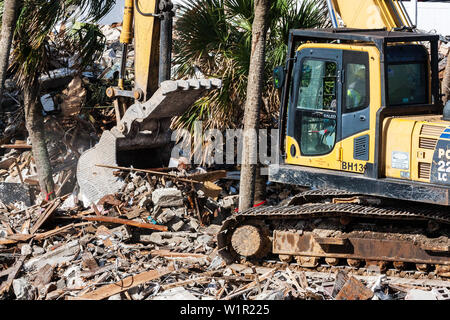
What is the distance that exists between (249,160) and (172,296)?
10.8 ft

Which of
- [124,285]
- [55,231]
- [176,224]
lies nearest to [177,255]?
[176,224]

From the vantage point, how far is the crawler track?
8.70m

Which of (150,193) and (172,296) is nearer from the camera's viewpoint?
(172,296)

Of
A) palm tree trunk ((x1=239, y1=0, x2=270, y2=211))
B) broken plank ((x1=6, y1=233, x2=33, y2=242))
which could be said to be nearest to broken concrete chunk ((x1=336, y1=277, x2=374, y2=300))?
palm tree trunk ((x1=239, y1=0, x2=270, y2=211))

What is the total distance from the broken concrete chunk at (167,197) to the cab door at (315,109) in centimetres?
274

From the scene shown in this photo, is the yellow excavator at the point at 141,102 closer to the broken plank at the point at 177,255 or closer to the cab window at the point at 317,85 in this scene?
the broken plank at the point at 177,255

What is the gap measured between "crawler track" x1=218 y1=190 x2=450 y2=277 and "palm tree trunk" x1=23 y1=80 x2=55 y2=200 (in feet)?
15.4

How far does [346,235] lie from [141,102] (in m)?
4.57

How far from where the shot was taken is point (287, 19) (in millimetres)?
12492

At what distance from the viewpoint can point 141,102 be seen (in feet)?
39.2

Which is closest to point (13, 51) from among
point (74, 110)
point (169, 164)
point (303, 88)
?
point (74, 110)

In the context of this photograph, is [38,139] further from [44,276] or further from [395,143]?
[395,143]

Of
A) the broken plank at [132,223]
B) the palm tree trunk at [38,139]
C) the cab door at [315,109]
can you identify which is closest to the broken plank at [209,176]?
Answer: the broken plank at [132,223]
